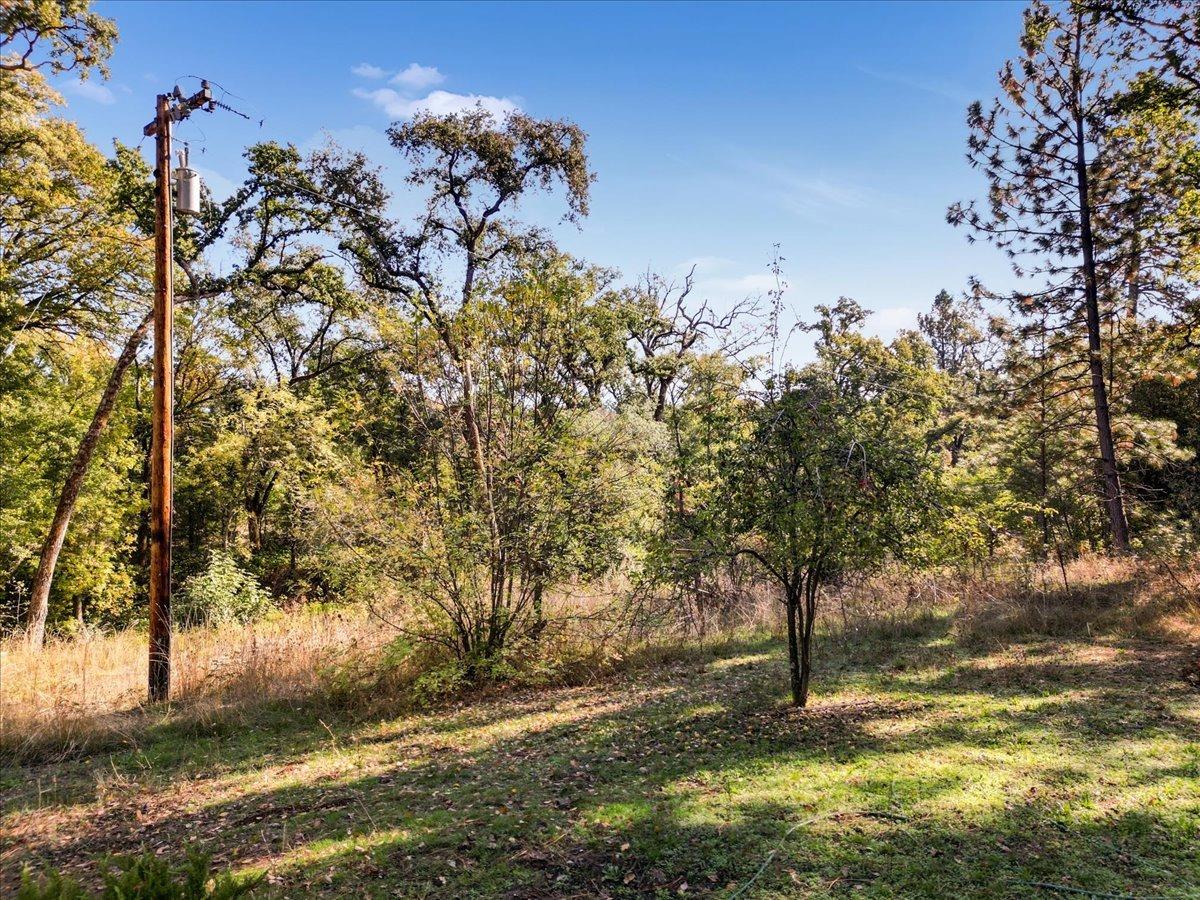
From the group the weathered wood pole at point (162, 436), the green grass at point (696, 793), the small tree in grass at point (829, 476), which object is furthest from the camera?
the weathered wood pole at point (162, 436)

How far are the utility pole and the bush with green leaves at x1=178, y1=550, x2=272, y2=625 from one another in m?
5.03

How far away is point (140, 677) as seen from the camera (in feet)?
29.2

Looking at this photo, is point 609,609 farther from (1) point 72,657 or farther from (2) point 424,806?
(1) point 72,657

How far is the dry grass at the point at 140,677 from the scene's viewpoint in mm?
7031

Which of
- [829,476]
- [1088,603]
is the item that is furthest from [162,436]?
[1088,603]

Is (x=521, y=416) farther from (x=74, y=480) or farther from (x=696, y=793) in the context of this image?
(x=74, y=480)

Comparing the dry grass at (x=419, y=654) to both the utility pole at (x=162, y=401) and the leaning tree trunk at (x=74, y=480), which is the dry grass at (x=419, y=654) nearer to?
the utility pole at (x=162, y=401)

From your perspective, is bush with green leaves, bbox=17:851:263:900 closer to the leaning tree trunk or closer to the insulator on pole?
the insulator on pole

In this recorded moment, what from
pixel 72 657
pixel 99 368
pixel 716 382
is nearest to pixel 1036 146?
pixel 716 382

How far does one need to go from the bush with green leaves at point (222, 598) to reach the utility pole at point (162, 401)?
5.03 meters

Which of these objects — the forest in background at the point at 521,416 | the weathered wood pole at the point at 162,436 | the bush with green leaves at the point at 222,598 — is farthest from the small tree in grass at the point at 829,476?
the bush with green leaves at the point at 222,598

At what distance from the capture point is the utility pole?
333 inches

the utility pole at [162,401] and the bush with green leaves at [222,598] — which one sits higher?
the utility pole at [162,401]

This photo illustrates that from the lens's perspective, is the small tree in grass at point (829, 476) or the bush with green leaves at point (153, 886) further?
the small tree in grass at point (829, 476)
